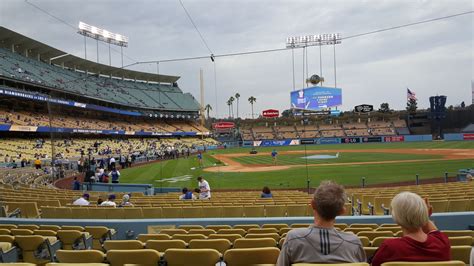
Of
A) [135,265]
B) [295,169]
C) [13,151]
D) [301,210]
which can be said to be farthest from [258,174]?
[13,151]

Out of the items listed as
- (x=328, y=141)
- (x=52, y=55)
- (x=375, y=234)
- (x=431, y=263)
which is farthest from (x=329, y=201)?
A: (x=328, y=141)

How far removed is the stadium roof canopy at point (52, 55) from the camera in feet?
199

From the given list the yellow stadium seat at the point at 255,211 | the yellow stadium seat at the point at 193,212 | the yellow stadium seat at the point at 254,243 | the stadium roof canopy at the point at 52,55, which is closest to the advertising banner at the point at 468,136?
the stadium roof canopy at the point at 52,55

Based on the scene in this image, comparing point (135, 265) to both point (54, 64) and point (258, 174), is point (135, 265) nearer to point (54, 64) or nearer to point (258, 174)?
point (258, 174)

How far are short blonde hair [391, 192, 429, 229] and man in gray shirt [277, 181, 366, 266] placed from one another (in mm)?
464

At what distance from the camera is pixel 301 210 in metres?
9.69

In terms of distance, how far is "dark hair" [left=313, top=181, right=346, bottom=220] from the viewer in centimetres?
298

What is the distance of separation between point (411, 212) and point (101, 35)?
88.6m

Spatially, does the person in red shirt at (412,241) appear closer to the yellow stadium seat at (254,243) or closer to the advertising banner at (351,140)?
the yellow stadium seat at (254,243)

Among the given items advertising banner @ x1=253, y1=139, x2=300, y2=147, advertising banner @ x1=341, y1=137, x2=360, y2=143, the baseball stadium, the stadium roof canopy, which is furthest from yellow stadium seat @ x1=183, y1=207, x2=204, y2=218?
advertising banner @ x1=341, y1=137, x2=360, y2=143

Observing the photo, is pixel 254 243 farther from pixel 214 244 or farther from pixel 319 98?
pixel 319 98

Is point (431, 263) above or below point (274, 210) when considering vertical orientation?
above

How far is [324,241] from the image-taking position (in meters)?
2.90

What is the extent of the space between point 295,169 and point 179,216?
2405 centimetres
